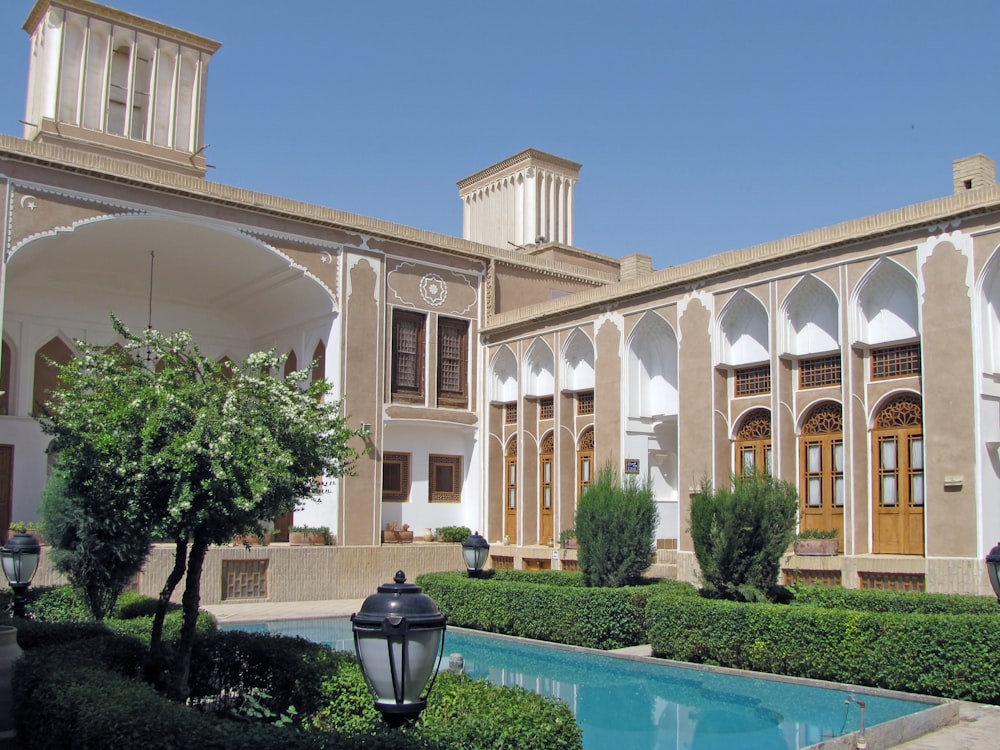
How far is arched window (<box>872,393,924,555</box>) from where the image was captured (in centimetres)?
1585

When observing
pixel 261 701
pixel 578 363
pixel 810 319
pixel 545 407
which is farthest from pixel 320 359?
pixel 261 701

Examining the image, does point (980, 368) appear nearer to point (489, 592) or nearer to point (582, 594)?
point (582, 594)

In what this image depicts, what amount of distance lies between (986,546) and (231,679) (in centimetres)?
1092

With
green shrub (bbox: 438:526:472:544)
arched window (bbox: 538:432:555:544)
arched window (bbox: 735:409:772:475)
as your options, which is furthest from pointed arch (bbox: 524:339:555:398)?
arched window (bbox: 735:409:772:475)

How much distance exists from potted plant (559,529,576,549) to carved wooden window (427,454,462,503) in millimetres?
4089

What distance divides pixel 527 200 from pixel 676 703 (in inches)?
832

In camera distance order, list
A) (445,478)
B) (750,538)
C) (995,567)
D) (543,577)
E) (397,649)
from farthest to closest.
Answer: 1. (445,478)
2. (543,577)
3. (750,538)
4. (995,567)
5. (397,649)

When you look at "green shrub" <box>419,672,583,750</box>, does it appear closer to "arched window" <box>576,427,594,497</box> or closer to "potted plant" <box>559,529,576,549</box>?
"potted plant" <box>559,529,576,549</box>

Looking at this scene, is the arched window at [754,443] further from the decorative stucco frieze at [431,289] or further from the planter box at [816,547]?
the decorative stucco frieze at [431,289]

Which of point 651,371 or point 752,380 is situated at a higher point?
point 651,371

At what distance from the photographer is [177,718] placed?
19.3 feet

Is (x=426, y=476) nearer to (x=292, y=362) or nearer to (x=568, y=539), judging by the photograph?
(x=292, y=362)

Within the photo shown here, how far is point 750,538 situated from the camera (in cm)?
1323

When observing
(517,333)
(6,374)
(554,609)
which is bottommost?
Result: (554,609)
